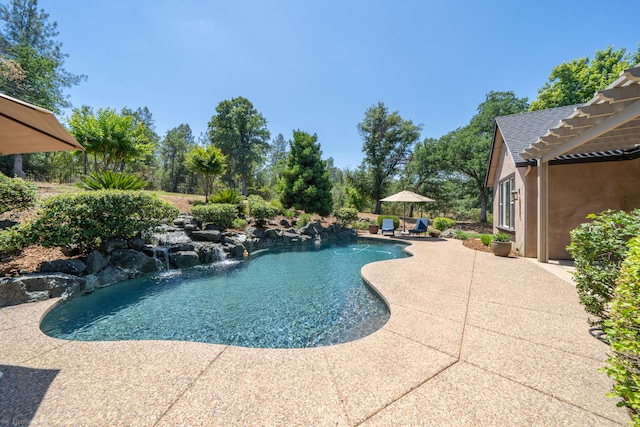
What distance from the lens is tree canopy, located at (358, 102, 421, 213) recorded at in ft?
84.3

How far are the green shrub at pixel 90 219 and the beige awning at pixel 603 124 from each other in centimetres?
1016

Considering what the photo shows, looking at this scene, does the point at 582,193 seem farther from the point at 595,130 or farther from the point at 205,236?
the point at 205,236

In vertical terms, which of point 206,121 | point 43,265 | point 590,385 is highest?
point 206,121

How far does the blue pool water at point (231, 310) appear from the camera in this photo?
3.58 m

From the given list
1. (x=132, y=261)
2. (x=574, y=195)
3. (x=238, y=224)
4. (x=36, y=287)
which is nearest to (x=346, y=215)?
(x=238, y=224)

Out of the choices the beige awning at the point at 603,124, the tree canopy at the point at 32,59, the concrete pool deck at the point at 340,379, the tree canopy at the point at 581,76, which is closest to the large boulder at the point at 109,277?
the concrete pool deck at the point at 340,379

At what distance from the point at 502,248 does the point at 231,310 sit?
860 centimetres

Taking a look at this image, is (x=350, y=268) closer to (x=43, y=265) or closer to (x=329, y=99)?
(x=43, y=265)

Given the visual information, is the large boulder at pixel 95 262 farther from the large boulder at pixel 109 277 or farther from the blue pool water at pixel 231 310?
the blue pool water at pixel 231 310

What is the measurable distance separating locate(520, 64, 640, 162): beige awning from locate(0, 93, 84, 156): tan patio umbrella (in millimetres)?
7109

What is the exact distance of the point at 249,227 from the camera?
39.8 feet

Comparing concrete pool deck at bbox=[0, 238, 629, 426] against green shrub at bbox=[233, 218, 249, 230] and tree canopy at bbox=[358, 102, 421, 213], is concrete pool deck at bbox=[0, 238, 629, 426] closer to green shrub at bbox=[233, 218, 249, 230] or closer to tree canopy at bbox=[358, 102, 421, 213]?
green shrub at bbox=[233, 218, 249, 230]

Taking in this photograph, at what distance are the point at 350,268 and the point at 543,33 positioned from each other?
40.2 feet

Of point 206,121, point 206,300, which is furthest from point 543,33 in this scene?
point 206,121
